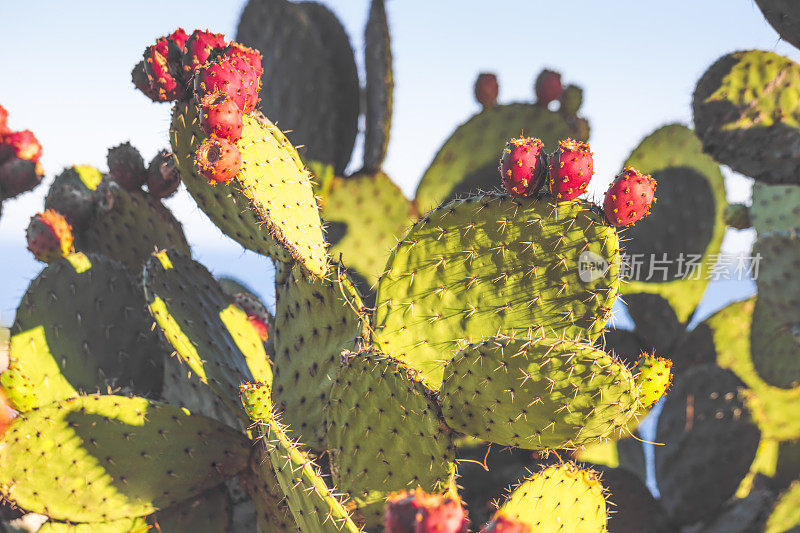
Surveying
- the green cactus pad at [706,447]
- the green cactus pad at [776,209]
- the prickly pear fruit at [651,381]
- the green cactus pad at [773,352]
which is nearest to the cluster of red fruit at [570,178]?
the prickly pear fruit at [651,381]

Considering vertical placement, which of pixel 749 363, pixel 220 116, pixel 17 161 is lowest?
pixel 749 363

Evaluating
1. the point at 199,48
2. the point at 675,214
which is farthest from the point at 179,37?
the point at 675,214

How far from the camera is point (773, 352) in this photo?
2.62 m

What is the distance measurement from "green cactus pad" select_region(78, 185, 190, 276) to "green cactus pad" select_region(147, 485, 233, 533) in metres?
0.67

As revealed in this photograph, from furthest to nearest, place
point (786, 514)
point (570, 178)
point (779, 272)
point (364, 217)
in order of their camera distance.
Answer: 1. point (364, 217)
2. point (779, 272)
3. point (786, 514)
4. point (570, 178)

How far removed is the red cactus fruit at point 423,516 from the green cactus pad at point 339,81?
6.14ft

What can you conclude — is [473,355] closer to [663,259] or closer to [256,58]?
[256,58]

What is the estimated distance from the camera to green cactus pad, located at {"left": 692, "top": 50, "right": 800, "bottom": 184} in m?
2.19

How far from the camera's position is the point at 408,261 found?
1273 millimetres

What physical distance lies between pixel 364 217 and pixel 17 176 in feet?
3.66

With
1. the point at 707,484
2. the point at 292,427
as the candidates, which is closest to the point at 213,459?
the point at 292,427

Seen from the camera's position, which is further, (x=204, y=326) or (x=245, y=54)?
(x=204, y=326)

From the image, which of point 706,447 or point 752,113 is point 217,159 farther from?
point 706,447

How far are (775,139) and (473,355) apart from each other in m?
1.71
